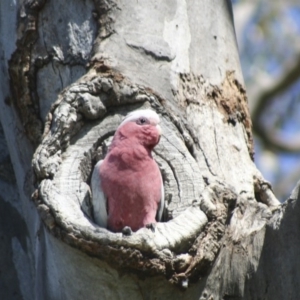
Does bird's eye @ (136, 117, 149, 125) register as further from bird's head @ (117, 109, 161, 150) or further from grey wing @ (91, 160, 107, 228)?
grey wing @ (91, 160, 107, 228)

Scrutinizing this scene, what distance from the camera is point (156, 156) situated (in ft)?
9.50

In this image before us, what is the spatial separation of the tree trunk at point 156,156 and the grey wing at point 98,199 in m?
0.04

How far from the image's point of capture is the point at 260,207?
270 cm

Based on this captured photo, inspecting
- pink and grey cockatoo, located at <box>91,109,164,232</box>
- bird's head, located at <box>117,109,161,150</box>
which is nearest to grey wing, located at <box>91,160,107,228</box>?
pink and grey cockatoo, located at <box>91,109,164,232</box>

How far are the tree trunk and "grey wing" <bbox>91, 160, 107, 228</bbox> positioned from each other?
39 mm

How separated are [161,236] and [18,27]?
117 cm

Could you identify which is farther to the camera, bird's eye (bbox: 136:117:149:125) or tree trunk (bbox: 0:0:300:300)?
bird's eye (bbox: 136:117:149:125)

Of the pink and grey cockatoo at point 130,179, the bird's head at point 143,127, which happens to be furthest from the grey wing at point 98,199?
the bird's head at point 143,127

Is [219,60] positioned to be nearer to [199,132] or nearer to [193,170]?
[199,132]

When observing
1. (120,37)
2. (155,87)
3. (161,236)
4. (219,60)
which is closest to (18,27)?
(120,37)

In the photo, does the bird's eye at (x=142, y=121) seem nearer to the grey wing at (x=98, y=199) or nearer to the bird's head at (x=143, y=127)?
the bird's head at (x=143, y=127)

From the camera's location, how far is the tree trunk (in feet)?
7.79

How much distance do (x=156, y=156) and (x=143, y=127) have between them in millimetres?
164

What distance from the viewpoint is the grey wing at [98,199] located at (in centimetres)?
Answer: 281
